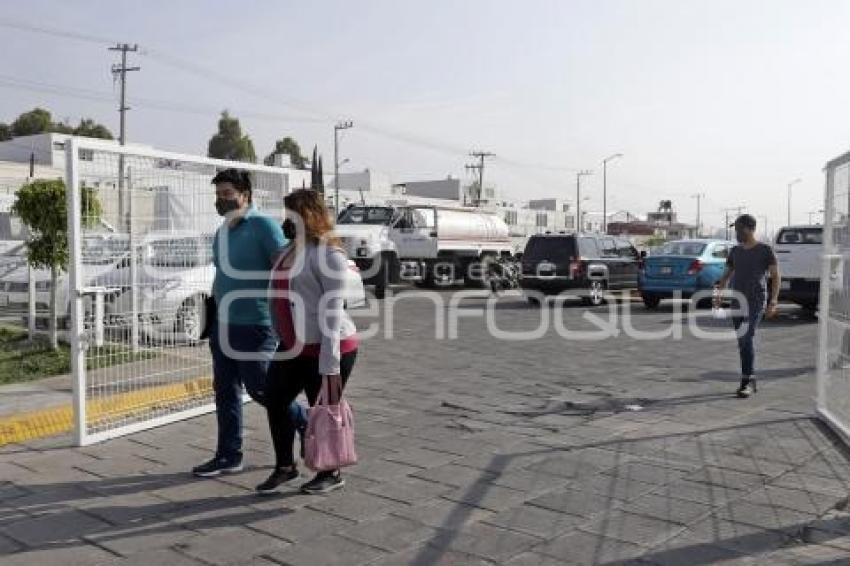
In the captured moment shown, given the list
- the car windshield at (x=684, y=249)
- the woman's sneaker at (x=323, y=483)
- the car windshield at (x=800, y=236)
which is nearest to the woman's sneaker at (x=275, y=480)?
the woman's sneaker at (x=323, y=483)

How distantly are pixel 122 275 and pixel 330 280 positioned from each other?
2737mm

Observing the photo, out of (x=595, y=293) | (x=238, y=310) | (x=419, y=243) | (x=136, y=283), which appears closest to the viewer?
(x=238, y=310)

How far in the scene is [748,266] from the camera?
8344 millimetres

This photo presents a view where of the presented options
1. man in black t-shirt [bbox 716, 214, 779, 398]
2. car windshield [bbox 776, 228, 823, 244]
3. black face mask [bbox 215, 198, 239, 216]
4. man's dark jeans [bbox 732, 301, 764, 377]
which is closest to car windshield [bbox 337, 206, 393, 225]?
car windshield [bbox 776, 228, 823, 244]

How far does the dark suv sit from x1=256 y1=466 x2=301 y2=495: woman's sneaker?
48.9 ft

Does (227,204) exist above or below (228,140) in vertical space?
below

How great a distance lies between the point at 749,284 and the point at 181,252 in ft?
18.1

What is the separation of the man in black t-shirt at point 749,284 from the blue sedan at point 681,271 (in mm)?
9934

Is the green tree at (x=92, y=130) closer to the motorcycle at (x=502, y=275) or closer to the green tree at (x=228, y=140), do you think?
the green tree at (x=228, y=140)

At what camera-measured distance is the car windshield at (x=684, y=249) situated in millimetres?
18797

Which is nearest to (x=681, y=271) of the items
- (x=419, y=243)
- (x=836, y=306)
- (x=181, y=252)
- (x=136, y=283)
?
(x=419, y=243)

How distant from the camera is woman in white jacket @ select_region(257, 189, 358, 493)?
4828mm

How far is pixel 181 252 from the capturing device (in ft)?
24.6

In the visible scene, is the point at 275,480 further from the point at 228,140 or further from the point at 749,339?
the point at 228,140
